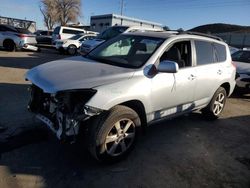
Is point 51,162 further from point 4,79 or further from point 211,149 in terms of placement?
point 4,79

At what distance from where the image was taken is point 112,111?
3566 millimetres

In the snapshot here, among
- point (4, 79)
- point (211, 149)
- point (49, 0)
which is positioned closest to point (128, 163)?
point (211, 149)

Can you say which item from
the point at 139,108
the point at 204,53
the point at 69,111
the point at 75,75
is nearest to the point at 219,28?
the point at 204,53

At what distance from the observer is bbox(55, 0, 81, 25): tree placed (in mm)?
66750

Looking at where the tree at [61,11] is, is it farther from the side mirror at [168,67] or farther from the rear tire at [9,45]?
the side mirror at [168,67]

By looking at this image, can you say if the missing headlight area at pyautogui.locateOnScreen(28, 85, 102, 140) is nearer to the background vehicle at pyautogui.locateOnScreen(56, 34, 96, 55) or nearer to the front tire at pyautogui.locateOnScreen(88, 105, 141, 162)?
the front tire at pyautogui.locateOnScreen(88, 105, 141, 162)

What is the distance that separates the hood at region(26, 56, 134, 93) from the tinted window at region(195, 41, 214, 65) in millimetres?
1754

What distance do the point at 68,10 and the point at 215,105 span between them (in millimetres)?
66410

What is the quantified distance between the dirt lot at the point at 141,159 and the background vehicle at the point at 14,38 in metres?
11.5

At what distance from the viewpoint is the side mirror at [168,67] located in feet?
13.1

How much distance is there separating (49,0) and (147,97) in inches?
2708

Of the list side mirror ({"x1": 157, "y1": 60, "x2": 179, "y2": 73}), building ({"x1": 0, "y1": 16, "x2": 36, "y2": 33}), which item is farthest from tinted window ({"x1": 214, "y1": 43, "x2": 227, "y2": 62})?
building ({"x1": 0, "y1": 16, "x2": 36, "y2": 33})

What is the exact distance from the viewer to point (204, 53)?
5332 millimetres

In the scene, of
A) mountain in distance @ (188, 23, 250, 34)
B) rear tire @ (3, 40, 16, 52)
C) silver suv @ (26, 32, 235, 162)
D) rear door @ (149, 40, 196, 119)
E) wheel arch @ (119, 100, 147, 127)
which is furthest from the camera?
mountain in distance @ (188, 23, 250, 34)
